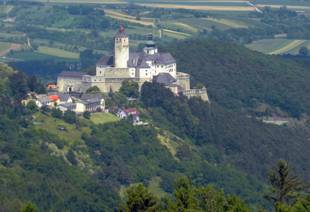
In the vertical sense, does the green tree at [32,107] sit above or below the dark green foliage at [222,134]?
above

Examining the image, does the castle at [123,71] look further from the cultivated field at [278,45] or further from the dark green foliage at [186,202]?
the cultivated field at [278,45]

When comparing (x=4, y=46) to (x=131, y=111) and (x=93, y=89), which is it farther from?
(x=131, y=111)

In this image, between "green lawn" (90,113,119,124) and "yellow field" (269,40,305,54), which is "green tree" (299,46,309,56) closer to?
"yellow field" (269,40,305,54)

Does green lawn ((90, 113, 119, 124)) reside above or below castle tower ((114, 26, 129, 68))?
below

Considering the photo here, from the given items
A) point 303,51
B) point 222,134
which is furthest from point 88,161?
point 303,51

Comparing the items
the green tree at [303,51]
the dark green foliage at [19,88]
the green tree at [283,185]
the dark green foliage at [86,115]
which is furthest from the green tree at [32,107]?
the green tree at [303,51]

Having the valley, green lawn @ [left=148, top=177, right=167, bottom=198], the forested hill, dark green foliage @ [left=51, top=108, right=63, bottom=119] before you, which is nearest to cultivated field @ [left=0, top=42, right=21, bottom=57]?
the forested hill
